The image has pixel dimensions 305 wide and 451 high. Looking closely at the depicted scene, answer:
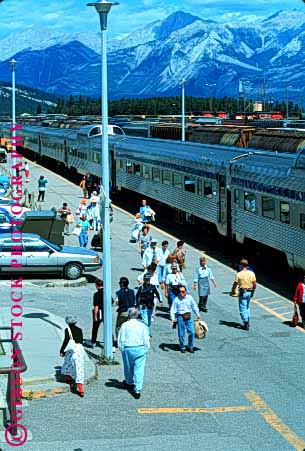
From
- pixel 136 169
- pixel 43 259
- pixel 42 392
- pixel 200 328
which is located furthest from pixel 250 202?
pixel 136 169

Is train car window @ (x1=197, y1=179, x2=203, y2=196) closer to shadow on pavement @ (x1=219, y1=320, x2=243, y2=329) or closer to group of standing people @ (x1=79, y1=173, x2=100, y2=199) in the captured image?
shadow on pavement @ (x1=219, y1=320, x2=243, y2=329)

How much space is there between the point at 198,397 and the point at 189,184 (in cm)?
1875

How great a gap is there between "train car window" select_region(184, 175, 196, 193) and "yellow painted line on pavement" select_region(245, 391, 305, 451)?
17.9 m

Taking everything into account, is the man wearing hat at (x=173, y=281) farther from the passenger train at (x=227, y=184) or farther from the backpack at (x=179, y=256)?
the passenger train at (x=227, y=184)

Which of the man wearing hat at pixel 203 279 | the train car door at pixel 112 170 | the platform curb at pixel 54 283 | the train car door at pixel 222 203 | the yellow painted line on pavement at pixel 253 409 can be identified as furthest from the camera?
the train car door at pixel 112 170

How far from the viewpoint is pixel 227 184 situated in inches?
1065

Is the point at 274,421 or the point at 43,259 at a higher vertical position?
the point at 43,259

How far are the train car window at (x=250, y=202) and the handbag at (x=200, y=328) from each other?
7.78 meters

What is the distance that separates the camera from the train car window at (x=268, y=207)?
23119 millimetres

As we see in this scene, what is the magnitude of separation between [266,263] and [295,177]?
4897 millimetres

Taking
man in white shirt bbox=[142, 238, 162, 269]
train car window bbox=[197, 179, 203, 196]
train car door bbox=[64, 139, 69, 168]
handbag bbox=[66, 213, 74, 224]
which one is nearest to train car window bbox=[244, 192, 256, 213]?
man in white shirt bbox=[142, 238, 162, 269]

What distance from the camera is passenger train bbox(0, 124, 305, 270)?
21.8m

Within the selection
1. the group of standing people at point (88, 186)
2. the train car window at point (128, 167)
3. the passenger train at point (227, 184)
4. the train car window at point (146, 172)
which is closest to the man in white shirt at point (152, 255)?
the passenger train at point (227, 184)

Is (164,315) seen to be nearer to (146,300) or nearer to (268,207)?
(146,300)
